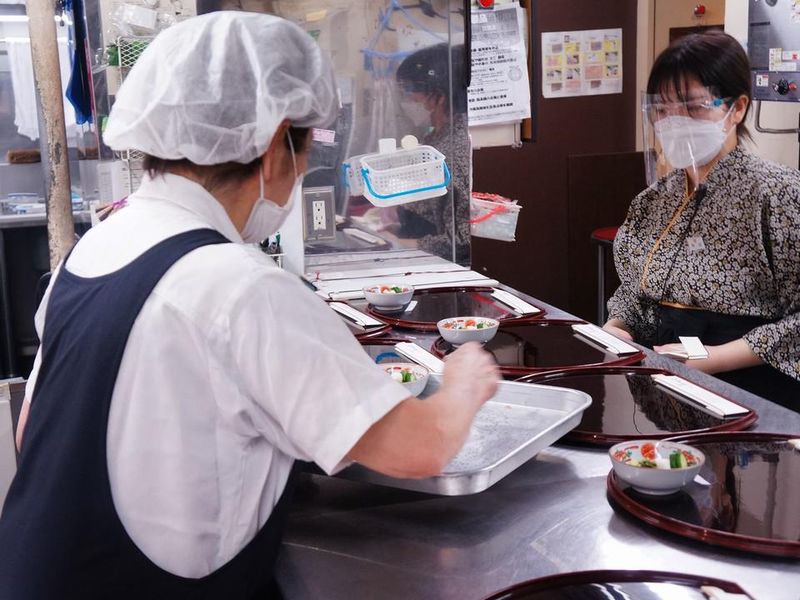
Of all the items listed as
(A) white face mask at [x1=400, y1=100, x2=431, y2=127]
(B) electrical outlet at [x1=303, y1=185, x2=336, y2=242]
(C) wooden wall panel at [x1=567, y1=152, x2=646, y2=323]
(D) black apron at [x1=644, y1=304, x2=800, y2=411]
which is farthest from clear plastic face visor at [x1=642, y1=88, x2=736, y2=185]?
(C) wooden wall panel at [x1=567, y1=152, x2=646, y2=323]

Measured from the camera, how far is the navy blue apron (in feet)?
3.38

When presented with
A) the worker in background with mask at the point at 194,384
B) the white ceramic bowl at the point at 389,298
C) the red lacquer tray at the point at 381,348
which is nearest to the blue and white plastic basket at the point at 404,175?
the white ceramic bowl at the point at 389,298

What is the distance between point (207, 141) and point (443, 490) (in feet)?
1.74

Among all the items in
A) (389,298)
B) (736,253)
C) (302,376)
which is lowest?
(389,298)

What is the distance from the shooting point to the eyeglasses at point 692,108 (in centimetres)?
228

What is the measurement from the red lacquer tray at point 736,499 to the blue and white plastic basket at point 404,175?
174 cm

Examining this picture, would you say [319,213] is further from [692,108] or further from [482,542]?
[482,542]

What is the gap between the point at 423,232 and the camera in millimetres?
3076

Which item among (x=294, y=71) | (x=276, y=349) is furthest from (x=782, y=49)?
(x=276, y=349)

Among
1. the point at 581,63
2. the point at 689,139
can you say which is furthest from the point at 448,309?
the point at 581,63

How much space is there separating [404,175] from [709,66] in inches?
42.2

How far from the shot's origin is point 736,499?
1.18 meters

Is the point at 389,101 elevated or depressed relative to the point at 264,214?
elevated

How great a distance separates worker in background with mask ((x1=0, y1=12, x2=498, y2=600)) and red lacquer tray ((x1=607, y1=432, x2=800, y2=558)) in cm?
28
